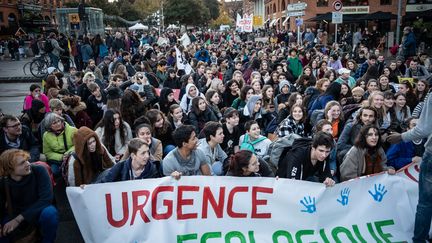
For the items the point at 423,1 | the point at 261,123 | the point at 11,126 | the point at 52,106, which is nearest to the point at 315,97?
the point at 261,123

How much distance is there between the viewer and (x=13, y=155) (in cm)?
419

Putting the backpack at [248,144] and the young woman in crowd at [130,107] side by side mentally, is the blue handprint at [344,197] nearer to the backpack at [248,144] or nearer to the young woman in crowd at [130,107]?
the backpack at [248,144]

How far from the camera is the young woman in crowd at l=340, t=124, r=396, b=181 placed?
4.96 m

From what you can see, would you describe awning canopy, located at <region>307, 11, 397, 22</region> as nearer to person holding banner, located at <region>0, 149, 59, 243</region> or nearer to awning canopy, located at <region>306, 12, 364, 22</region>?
awning canopy, located at <region>306, 12, 364, 22</region>

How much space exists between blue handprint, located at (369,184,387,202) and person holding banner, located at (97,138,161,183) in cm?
254

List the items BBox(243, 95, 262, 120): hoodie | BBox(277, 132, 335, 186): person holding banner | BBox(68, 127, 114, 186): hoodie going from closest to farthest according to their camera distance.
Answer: BBox(277, 132, 335, 186): person holding banner, BBox(68, 127, 114, 186): hoodie, BBox(243, 95, 262, 120): hoodie

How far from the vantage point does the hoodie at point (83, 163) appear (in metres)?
5.09

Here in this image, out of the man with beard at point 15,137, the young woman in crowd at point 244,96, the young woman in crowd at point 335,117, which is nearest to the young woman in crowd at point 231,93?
the young woman in crowd at point 244,96

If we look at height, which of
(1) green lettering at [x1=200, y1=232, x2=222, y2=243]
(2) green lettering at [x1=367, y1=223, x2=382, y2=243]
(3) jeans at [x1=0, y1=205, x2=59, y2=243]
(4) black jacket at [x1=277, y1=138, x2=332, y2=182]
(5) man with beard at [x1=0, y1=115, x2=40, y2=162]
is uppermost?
(5) man with beard at [x1=0, y1=115, x2=40, y2=162]

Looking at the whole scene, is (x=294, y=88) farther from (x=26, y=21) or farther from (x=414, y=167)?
(x=26, y=21)

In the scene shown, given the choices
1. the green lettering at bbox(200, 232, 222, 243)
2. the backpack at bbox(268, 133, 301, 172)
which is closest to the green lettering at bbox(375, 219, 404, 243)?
the backpack at bbox(268, 133, 301, 172)

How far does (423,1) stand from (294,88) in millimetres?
36404

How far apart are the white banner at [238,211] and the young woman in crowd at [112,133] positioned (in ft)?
6.55

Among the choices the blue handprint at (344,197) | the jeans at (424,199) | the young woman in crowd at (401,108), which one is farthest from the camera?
the young woman in crowd at (401,108)
